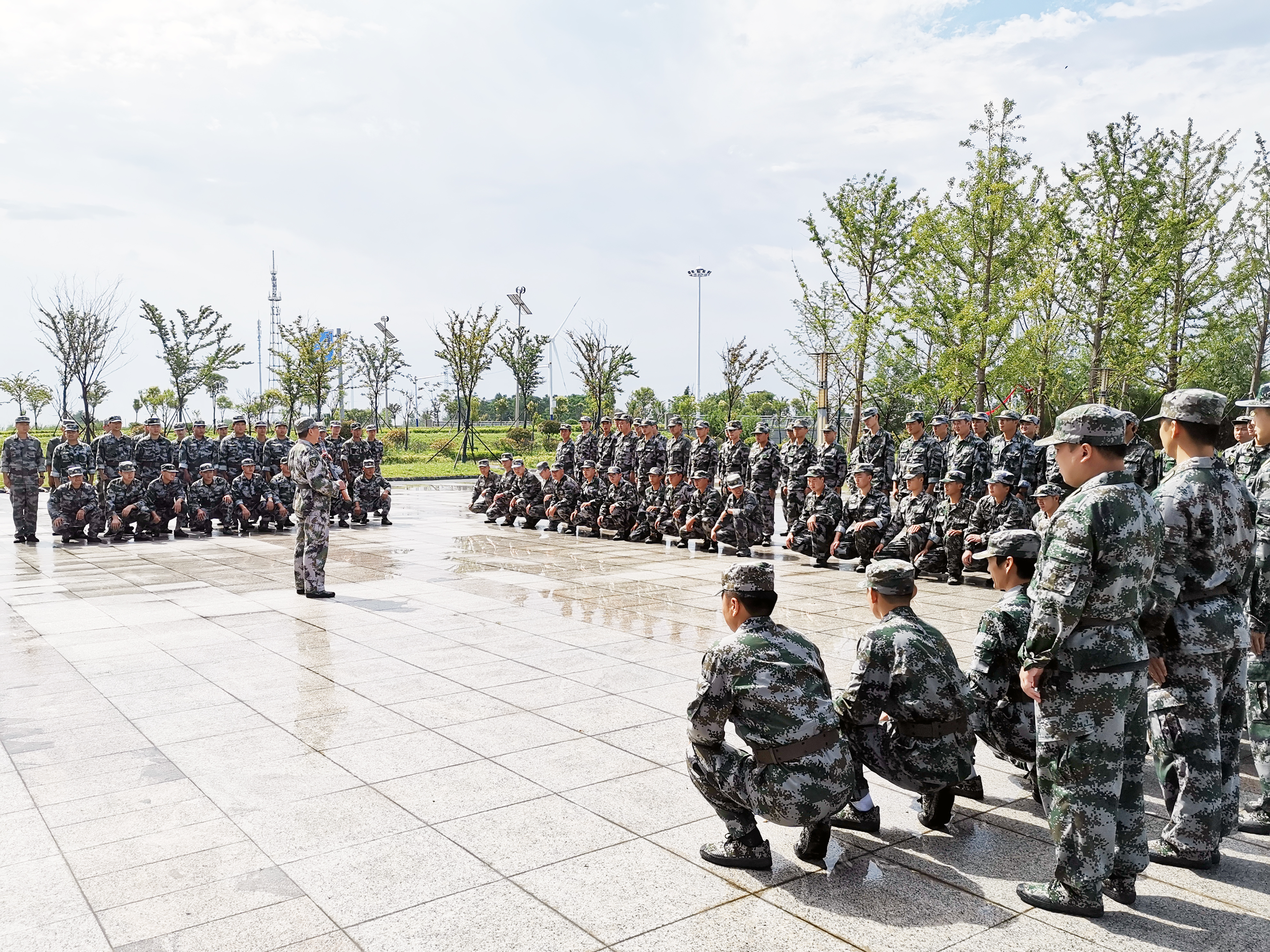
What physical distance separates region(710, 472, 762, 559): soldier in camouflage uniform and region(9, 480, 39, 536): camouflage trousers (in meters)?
10.4

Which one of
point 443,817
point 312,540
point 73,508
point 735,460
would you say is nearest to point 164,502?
point 73,508

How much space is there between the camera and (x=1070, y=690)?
345 centimetres

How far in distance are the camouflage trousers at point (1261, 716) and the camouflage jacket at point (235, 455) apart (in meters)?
16.5

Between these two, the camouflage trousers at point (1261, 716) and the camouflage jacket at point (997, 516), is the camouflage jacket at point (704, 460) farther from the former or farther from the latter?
the camouflage trousers at point (1261, 716)

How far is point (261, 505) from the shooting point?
55.5ft

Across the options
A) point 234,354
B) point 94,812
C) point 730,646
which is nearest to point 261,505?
point 94,812

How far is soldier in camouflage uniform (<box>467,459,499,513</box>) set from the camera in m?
19.8

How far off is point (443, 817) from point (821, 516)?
348 inches

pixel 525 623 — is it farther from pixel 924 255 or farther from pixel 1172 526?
pixel 924 255

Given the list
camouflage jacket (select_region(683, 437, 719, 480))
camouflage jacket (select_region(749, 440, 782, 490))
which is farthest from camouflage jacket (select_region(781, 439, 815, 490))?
camouflage jacket (select_region(683, 437, 719, 480))

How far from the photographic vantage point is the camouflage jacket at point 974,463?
461 inches

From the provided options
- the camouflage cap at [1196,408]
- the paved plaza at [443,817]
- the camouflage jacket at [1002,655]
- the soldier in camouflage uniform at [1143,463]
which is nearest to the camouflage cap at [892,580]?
the camouflage jacket at [1002,655]

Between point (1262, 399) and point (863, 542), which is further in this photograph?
point (863, 542)

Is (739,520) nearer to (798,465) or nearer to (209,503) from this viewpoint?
(798,465)
